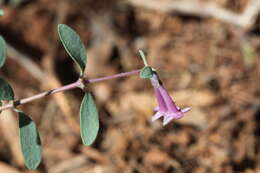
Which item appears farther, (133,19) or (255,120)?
(133,19)

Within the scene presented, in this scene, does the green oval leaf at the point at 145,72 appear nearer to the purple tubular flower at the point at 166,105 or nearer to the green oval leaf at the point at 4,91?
the purple tubular flower at the point at 166,105

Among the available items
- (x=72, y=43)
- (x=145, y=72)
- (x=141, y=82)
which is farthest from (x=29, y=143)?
(x=141, y=82)

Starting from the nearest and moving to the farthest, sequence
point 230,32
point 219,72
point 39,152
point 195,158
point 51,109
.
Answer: point 39,152 → point 195,158 → point 51,109 → point 219,72 → point 230,32

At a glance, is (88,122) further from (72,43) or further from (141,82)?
(141,82)

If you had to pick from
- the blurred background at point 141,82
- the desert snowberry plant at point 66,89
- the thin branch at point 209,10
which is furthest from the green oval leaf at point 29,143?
the thin branch at point 209,10

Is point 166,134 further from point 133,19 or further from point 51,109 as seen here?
point 133,19

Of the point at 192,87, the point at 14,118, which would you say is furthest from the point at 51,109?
the point at 192,87

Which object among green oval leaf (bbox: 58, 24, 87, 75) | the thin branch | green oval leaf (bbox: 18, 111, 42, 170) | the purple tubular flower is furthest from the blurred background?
green oval leaf (bbox: 58, 24, 87, 75)
